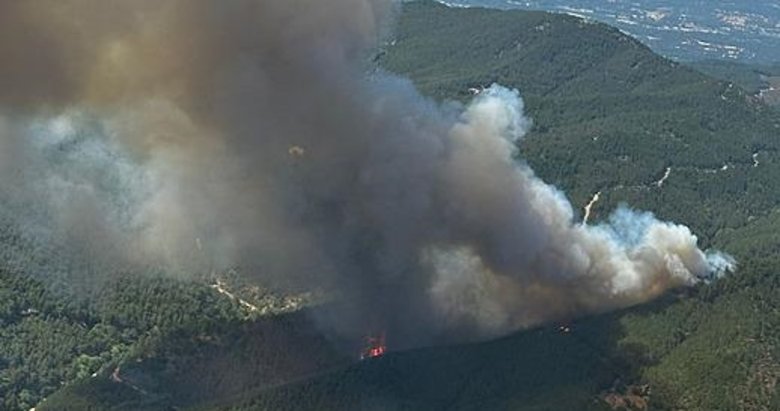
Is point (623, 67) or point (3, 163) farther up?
point (623, 67)

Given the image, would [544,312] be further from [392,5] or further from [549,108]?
[549,108]

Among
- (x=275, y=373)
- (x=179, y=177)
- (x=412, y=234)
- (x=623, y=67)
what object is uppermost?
(x=623, y=67)

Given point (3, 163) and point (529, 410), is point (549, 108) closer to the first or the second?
point (3, 163)

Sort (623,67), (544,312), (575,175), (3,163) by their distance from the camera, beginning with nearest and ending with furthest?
1. (544,312)
2. (3,163)
3. (575,175)
4. (623,67)

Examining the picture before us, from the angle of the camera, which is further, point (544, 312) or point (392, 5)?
point (544, 312)

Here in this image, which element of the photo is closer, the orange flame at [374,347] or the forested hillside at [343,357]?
the forested hillside at [343,357]

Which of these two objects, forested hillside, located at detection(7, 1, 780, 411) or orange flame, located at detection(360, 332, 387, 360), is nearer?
forested hillside, located at detection(7, 1, 780, 411)

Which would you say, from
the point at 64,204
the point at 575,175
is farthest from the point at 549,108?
the point at 64,204

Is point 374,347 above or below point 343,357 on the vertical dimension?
above

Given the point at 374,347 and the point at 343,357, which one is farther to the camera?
the point at 374,347

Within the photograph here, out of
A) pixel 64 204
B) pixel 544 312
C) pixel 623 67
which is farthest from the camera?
pixel 623 67

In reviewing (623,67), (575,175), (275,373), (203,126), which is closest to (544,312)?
(275,373)
